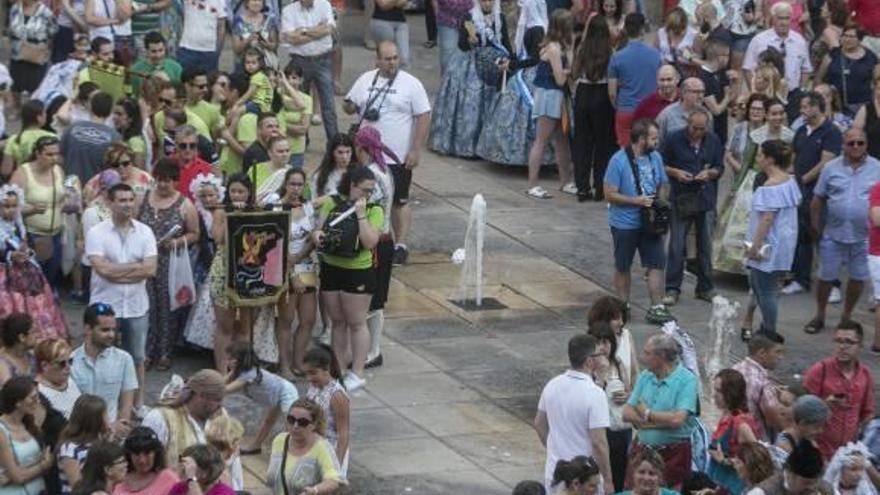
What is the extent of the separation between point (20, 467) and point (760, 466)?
414 centimetres

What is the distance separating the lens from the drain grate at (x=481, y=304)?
1959 centimetres

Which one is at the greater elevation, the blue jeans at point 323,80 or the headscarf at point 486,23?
the headscarf at point 486,23

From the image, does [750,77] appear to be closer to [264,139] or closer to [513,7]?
[513,7]

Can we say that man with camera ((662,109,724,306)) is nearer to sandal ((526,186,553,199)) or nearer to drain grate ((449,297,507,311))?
drain grate ((449,297,507,311))

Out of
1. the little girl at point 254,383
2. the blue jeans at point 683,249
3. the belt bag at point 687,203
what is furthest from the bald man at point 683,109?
the little girl at point 254,383

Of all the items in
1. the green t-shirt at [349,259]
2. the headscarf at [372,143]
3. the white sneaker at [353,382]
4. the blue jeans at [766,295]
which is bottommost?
the white sneaker at [353,382]

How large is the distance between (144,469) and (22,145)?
609cm

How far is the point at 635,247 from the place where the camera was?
1941 cm

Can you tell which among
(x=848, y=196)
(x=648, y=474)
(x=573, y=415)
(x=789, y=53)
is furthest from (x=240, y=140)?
(x=648, y=474)

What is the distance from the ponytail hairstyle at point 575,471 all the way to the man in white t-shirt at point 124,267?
4.40 metres

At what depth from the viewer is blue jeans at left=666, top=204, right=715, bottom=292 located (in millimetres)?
19828

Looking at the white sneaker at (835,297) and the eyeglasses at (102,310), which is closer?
the eyeglasses at (102,310)

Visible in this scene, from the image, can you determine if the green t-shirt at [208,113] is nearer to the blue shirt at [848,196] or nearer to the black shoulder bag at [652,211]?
the black shoulder bag at [652,211]

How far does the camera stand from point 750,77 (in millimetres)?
22906
